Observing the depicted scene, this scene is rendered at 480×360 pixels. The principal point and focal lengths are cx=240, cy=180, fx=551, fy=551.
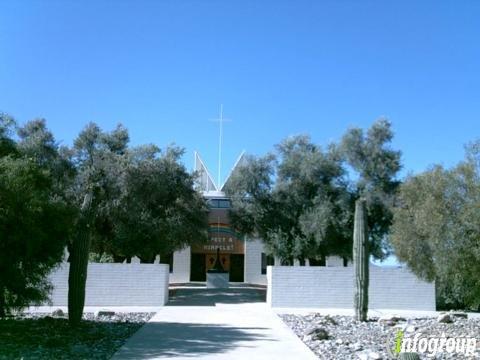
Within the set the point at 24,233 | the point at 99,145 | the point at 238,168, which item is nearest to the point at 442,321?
the point at 24,233

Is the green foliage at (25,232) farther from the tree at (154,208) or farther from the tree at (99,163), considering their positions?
the tree at (154,208)

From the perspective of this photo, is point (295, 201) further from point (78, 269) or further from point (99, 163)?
point (78, 269)

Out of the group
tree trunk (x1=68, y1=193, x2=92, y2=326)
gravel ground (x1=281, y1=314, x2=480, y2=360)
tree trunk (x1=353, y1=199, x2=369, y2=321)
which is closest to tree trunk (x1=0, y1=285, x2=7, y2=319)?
tree trunk (x1=68, y1=193, x2=92, y2=326)

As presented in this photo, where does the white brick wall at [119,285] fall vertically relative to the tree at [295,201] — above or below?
below

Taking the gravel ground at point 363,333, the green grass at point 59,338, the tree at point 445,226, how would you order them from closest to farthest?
the green grass at point 59,338, the gravel ground at point 363,333, the tree at point 445,226

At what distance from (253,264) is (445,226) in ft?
94.5

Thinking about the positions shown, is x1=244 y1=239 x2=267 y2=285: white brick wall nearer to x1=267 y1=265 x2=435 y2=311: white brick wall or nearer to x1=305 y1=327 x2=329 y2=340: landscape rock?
x1=267 y1=265 x2=435 y2=311: white brick wall

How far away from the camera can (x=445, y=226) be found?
1330 centimetres

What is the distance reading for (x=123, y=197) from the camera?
23359 mm

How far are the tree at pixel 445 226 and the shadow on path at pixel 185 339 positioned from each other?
4.71 meters

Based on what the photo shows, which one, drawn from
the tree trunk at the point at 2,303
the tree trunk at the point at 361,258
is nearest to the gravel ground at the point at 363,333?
the tree trunk at the point at 361,258

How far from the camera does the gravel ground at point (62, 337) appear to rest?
10.2m

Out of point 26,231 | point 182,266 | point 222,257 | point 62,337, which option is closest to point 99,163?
point 26,231

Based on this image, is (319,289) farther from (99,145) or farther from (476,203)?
(99,145)
